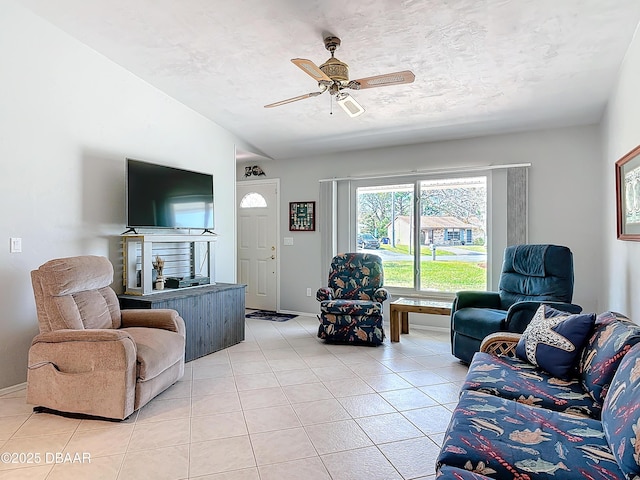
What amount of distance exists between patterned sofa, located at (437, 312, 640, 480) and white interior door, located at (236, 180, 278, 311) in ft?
14.0

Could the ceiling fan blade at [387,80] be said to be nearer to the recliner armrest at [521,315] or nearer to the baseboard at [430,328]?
the recliner armrest at [521,315]

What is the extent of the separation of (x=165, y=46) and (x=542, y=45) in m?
2.90

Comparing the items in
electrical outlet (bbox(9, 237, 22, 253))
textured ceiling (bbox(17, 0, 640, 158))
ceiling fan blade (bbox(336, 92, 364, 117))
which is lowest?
electrical outlet (bbox(9, 237, 22, 253))

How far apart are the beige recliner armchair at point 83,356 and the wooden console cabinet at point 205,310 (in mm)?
627

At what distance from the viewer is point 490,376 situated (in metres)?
2.07

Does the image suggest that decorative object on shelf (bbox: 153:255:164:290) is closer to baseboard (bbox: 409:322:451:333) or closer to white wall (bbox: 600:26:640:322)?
baseboard (bbox: 409:322:451:333)

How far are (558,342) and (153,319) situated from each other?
2.80 metres

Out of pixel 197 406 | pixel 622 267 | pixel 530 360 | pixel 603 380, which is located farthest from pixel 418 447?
pixel 622 267

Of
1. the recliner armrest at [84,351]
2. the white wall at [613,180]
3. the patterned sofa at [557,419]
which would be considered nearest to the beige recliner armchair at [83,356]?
the recliner armrest at [84,351]

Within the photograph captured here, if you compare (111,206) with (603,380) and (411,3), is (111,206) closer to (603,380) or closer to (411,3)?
(411,3)

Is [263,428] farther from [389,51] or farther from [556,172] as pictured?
[556,172]

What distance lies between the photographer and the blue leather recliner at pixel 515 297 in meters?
3.20

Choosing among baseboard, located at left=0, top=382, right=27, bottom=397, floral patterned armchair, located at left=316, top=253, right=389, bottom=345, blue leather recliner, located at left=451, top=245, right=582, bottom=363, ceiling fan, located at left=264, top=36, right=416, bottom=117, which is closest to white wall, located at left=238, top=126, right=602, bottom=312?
blue leather recliner, located at left=451, top=245, right=582, bottom=363

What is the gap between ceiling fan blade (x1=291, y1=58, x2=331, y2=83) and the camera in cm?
238
